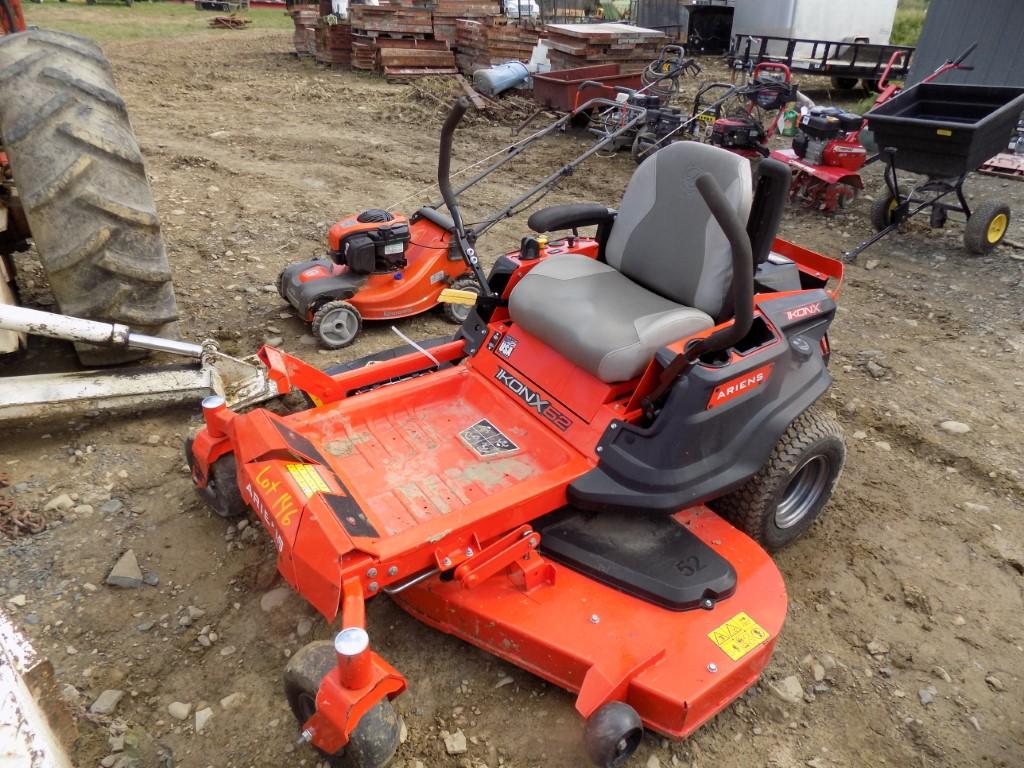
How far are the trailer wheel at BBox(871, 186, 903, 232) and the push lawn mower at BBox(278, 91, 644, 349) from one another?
11.5ft

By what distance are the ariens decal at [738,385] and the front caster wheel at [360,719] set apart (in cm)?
144

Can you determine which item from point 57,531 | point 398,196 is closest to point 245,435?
point 57,531

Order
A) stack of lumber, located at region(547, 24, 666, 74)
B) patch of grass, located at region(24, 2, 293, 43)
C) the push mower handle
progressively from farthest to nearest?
patch of grass, located at region(24, 2, 293, 43) < stack of lumber, located at region(547, 24, 666, 74) < the push mower handle

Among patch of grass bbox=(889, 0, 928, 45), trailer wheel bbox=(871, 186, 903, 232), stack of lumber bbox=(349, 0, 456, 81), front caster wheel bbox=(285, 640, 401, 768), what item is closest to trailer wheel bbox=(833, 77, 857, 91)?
patch of grass bbox=(889, 0, 928, 45)

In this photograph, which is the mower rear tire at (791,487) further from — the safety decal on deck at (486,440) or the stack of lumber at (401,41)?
the stack of lumber at (401,41)

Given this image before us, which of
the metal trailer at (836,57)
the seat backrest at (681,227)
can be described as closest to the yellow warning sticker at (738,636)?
the seat backrest at (681,227)

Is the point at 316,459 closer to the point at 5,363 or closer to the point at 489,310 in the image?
the point at 489,310

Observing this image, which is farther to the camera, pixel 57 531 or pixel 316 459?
pixel 57 531

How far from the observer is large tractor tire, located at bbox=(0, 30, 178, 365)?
2967mm

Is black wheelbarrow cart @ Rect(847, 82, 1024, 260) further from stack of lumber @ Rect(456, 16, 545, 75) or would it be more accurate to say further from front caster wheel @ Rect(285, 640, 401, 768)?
stack of lumber @ Rect(456, 16, 545, 75)

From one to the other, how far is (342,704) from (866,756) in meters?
1.64

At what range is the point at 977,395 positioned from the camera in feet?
13.7

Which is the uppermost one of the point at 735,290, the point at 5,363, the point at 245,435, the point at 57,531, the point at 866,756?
the point at 735,290

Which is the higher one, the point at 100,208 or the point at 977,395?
the point at 100,208
